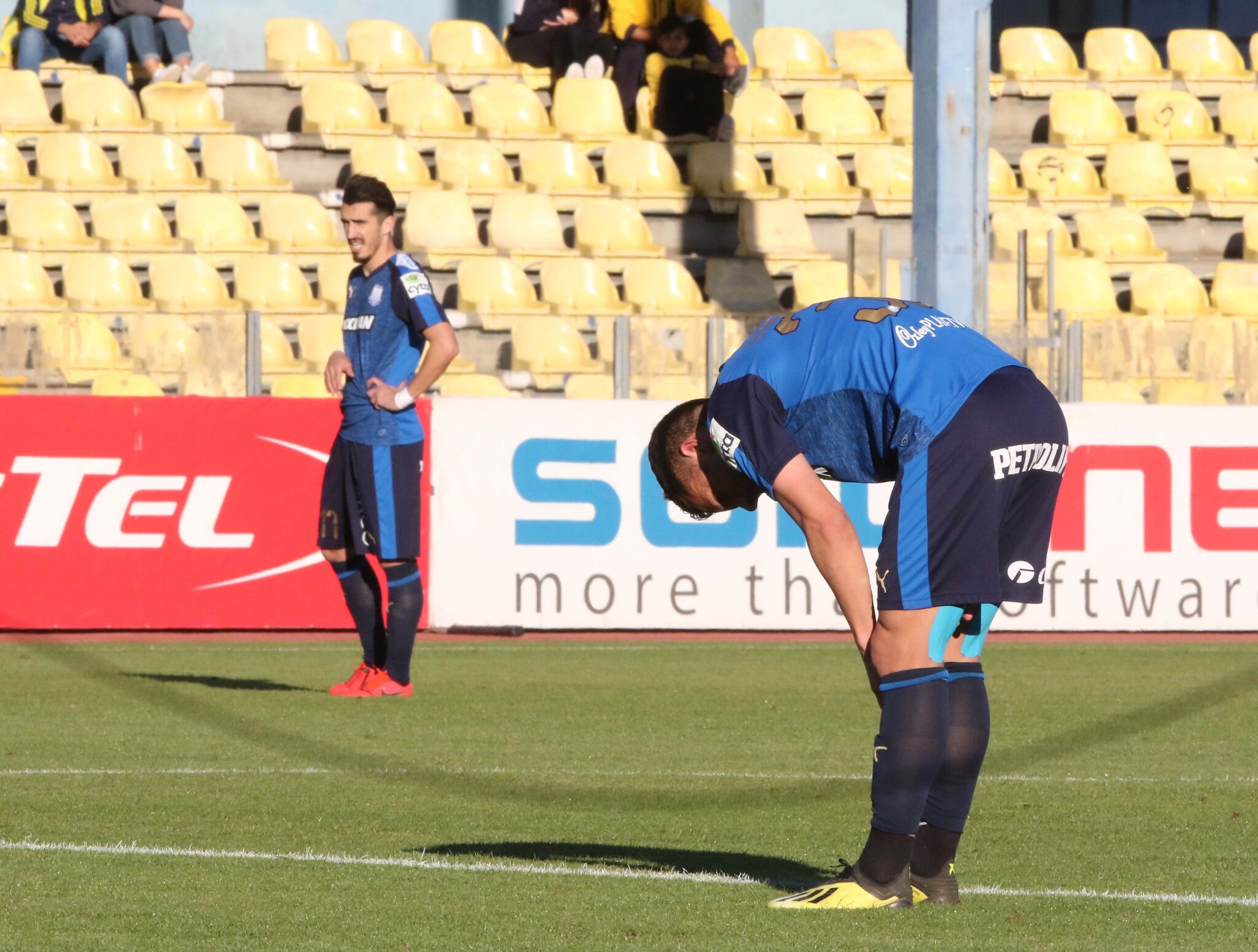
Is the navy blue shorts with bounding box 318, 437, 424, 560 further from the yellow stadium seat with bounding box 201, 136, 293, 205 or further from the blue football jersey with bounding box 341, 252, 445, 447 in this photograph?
the yellow stadium seat with bounding box 201, 136, 293, 205

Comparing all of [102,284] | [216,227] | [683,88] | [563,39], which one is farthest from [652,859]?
[563,39]

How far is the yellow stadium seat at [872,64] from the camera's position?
21016mm

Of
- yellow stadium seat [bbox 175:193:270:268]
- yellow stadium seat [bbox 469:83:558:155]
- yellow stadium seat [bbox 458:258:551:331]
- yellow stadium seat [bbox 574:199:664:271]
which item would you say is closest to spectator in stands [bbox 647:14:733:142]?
yellow stadium seat [bbox 469:83:558:155]

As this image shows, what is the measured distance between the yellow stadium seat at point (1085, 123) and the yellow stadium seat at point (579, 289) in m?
5.89

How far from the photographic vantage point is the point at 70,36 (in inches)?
767

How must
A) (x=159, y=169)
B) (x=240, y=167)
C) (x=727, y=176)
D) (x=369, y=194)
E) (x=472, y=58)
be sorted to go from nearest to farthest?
(x=369, y=194)
(x=159, y=169)
(x=240, y=167)
(x=727, y=176)
(x=472, y=58)

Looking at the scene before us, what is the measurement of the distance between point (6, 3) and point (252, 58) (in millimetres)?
2667

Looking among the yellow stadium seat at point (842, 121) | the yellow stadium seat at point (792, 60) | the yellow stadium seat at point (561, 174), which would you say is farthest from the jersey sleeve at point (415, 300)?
the yellow stadium seat at point (792, 60)

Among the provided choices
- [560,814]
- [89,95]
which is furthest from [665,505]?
[89,95]

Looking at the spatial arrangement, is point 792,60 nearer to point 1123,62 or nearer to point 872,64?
point 872,64

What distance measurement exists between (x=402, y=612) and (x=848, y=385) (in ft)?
15.8

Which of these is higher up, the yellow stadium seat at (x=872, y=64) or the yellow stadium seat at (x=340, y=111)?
the yellow stadium seat at (x=872, y=64)

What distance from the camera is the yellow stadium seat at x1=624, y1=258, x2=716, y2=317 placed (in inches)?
658

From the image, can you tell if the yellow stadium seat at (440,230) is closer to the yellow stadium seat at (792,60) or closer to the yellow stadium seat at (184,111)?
the yellow stadium seat at (184,111)
